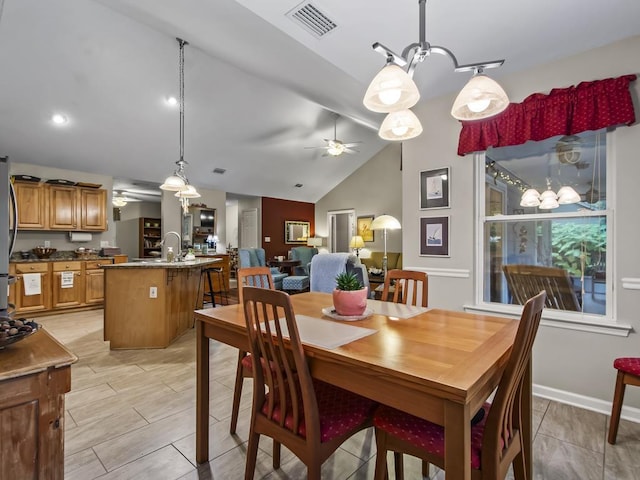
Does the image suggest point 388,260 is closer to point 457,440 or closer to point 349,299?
point 349,299

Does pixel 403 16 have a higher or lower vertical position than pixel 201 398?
higher

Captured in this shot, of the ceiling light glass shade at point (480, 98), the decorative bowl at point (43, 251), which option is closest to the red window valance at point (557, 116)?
the ceiling light glass shade at point (480, 98)

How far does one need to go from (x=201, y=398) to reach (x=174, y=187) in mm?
2873

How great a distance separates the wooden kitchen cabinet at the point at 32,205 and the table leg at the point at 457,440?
20.5 ft

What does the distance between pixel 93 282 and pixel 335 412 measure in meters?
5.63

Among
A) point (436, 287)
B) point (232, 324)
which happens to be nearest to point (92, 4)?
point (232, 324)

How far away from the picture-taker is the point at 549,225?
8.61ft

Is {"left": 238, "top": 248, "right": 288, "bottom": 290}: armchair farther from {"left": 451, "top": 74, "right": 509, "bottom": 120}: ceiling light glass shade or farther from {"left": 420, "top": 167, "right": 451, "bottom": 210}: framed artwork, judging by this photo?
{"left": 451, "top": 74, "right": 509, "bottom": 120}: ceiling light glass shade

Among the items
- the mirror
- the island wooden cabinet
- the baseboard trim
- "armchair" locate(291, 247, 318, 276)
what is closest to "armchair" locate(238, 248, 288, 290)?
"armchair" locate(291, 247, 318, 276)

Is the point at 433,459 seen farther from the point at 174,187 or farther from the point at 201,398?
the point at 174,187

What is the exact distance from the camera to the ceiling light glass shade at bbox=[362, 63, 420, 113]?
1397 millimetres

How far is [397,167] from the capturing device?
27.4 ft

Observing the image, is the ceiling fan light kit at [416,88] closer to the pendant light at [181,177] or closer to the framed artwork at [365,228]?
the pendant light at [181,177]

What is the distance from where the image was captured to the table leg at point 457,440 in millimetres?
899
